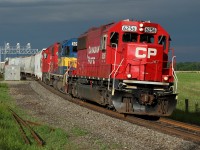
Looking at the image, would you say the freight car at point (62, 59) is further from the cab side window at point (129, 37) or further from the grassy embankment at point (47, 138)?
the grassy embankment at point (47, 138)

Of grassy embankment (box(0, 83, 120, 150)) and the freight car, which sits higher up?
the freight car

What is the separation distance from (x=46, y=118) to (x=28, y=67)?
50610mm

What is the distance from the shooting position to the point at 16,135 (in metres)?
11.2

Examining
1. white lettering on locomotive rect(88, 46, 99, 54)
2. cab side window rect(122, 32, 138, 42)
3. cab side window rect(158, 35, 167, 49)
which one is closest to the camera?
cab side window rect(122, 32, 138, 42)

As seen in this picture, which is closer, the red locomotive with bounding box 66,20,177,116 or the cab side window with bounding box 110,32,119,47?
the red locomotive with bounding box 66,20,177,116

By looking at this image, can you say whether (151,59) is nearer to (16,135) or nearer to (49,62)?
(16,135)

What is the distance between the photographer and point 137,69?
16.0 m

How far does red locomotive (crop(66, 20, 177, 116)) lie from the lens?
15719 mm

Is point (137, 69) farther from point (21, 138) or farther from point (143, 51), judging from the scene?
point (21, 138)

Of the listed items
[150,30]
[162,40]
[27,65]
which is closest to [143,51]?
[150,30]

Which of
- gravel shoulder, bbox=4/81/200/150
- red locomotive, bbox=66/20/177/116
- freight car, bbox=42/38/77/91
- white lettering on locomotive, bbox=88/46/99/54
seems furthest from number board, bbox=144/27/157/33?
freight car, bbox=42/38/77/91

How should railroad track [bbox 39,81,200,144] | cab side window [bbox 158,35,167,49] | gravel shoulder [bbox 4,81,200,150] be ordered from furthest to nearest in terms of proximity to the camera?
cab side window [bbox 158,35,167,49] → railroad track [bbox 39,81,200,144] → gravel shoulder [bbox 4,81,200,150]

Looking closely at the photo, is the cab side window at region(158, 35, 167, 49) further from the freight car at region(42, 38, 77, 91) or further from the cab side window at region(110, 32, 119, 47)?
the freight car at region(42, 38, 77, 91)

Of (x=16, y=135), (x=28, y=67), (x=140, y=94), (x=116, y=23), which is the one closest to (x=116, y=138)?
(x=16, y=135)
